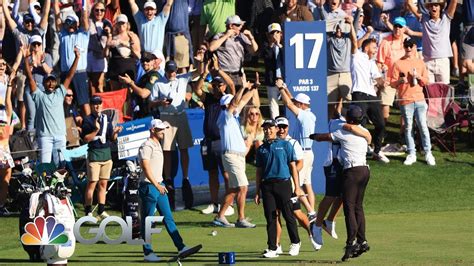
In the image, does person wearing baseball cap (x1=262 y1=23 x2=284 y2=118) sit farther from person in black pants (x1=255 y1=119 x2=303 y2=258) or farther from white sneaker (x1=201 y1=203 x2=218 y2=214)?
person in black pants (x1=255 y1=119 x2=303 y2=258)

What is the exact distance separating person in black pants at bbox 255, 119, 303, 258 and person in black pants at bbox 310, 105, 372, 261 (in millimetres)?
998

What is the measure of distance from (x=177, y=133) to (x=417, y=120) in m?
5.21

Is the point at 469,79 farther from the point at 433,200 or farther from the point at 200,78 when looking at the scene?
the point at 200,78

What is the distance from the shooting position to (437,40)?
30922 millimetres

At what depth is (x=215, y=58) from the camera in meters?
28.1

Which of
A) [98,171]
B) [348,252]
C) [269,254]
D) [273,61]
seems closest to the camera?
[348,252]

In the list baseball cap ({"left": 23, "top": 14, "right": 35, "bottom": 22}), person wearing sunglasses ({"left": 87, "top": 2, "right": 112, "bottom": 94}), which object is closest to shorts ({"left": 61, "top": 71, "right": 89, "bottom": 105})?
person wearing sunglasses ({"left": 87, "top": 2, "right": 112, "bottom": 94})

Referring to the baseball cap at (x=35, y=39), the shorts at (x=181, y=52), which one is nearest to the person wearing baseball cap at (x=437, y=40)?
the shorts at (x=181, y=52)

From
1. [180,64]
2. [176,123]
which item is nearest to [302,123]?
[176,123]

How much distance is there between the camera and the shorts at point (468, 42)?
31188 mm

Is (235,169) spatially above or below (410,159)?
above

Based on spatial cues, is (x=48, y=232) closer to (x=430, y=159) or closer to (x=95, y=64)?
(x=95, y=64)

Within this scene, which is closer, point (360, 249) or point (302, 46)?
point (360, 249)

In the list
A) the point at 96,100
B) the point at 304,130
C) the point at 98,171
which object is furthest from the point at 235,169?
the point at 96,100
